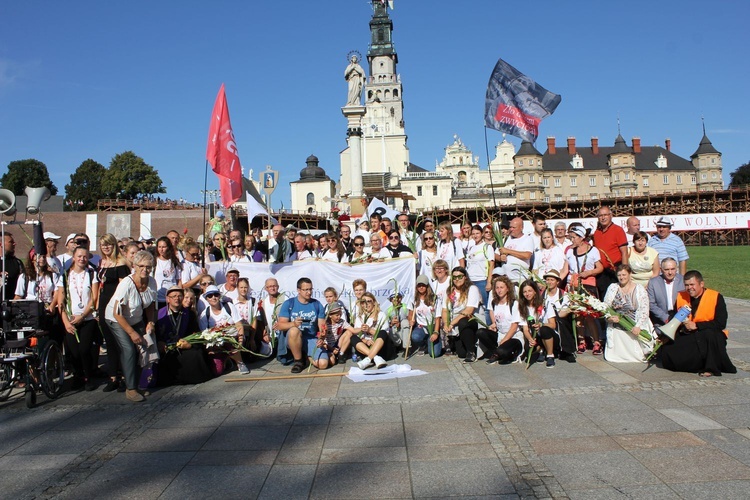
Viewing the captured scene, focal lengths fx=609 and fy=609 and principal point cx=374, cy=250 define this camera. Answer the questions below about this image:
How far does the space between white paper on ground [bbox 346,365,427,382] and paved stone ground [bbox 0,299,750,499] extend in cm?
18

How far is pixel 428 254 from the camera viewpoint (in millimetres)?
10062

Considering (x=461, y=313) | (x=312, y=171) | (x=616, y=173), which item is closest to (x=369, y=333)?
(x=461, y=313)

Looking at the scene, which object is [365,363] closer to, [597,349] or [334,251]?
[334,251]

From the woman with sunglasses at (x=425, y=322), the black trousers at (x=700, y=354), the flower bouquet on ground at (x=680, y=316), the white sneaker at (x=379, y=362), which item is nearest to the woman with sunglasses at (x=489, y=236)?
the woman with sunglasses at (x=425, y=322)

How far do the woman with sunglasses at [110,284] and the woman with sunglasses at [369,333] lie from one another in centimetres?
303

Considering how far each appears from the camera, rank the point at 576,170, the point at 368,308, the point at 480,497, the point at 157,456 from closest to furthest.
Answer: the point at 480,497 < the point at 157,456 < the point at 368,308 < the point at 576,170

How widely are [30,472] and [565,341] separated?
621 centimetres

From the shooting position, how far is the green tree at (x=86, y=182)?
272 feet

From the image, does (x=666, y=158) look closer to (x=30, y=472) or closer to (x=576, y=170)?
(x=576, y=170)

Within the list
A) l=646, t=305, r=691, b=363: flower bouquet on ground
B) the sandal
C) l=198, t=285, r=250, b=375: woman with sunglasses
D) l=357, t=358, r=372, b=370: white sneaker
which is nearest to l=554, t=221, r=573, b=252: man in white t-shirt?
the sandal

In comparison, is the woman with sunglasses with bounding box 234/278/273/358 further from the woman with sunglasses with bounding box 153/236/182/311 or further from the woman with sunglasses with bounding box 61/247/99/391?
the woman with sunglasses with bounding box 61/247/99/391

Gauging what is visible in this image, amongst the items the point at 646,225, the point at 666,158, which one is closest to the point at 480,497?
the point at 646,225

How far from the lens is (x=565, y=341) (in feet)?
26.5

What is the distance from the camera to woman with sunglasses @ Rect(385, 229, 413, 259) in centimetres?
1013
